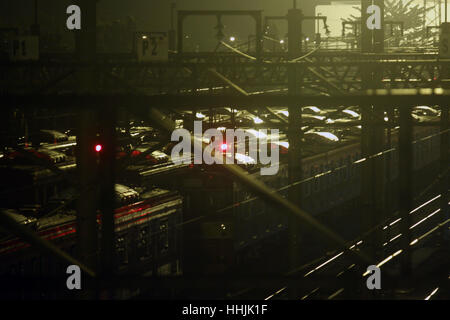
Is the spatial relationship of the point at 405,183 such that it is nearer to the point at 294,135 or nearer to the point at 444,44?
the point at 294,135

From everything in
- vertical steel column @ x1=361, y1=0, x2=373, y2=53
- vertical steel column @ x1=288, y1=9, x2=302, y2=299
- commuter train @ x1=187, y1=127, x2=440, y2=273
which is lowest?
commuter train @ x1=187, y1=127, x2=440, y2=273

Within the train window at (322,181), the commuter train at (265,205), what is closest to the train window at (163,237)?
the commuter train at (265,205)

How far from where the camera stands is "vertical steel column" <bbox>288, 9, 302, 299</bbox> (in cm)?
1114

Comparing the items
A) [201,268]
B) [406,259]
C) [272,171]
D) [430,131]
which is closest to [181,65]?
[201,268]

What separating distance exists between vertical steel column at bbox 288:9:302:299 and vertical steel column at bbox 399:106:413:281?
734 centimetres

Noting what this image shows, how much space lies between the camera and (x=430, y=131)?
89.9 feet

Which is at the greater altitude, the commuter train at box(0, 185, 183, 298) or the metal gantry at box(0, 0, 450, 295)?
the metal gantry at box(0, 0, 450, 295)

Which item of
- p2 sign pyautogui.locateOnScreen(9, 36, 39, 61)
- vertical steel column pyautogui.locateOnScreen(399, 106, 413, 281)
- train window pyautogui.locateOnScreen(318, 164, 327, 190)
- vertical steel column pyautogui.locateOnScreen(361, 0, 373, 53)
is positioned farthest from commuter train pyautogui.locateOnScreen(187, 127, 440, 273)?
vertical steel column pyautogui.locateOnScreen(399, 106, 413, 281)

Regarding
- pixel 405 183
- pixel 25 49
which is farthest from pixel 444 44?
pixel 405 183

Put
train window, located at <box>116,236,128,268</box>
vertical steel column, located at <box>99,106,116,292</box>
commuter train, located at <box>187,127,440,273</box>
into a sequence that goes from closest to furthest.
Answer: vertical steel column, located at <box>99,106,116,292</box>, train window, located at <box>116,236,128,268</box>, commuter train, located at <box>187,127,440,273</box>

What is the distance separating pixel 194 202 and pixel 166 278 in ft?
40.4

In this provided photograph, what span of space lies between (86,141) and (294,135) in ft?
8.44

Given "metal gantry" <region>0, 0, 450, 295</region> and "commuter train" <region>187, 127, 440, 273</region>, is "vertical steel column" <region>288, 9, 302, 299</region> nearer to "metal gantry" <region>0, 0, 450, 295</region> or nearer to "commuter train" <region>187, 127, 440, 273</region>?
"metal gantry" <region>0, 0, 450, 295</region>
